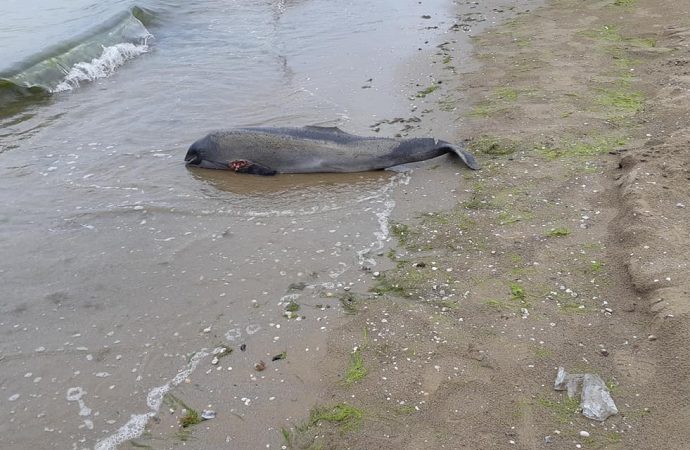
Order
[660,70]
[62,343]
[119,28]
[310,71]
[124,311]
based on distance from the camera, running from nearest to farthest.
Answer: [62,343] → [124,311] → [660,70] → [310,71] → [119,28]

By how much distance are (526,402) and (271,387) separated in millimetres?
1784

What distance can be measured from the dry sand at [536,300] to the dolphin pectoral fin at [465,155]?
0.16 metres

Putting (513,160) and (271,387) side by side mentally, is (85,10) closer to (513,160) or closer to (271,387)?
(513,160)

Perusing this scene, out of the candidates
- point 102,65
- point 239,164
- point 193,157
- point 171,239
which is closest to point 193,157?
point 193,157

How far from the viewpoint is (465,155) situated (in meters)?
7.28

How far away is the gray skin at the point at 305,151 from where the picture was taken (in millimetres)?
7500

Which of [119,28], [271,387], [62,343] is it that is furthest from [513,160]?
[119,28]

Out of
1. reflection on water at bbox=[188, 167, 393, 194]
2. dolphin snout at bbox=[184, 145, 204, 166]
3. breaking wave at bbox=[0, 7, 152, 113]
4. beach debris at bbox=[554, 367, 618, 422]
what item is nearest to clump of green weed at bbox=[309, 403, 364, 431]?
beach debris at bbox=[554, 367, 618, 422]

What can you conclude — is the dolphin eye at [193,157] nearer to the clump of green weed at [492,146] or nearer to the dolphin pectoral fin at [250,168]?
the dolphin pectoral fin at [250,168]

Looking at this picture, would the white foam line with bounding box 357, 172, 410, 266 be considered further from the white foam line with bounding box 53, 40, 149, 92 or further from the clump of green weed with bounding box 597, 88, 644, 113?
the white foam line with bounding box 53, 40, 149, 92

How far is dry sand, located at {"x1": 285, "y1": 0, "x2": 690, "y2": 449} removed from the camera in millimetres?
3689

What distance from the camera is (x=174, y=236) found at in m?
6.23

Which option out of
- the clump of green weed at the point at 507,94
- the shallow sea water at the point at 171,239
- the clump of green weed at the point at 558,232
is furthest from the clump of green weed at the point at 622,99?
the clump of green weed at the point at 558,232

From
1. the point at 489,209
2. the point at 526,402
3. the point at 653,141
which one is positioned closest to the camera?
the point at 526,402
